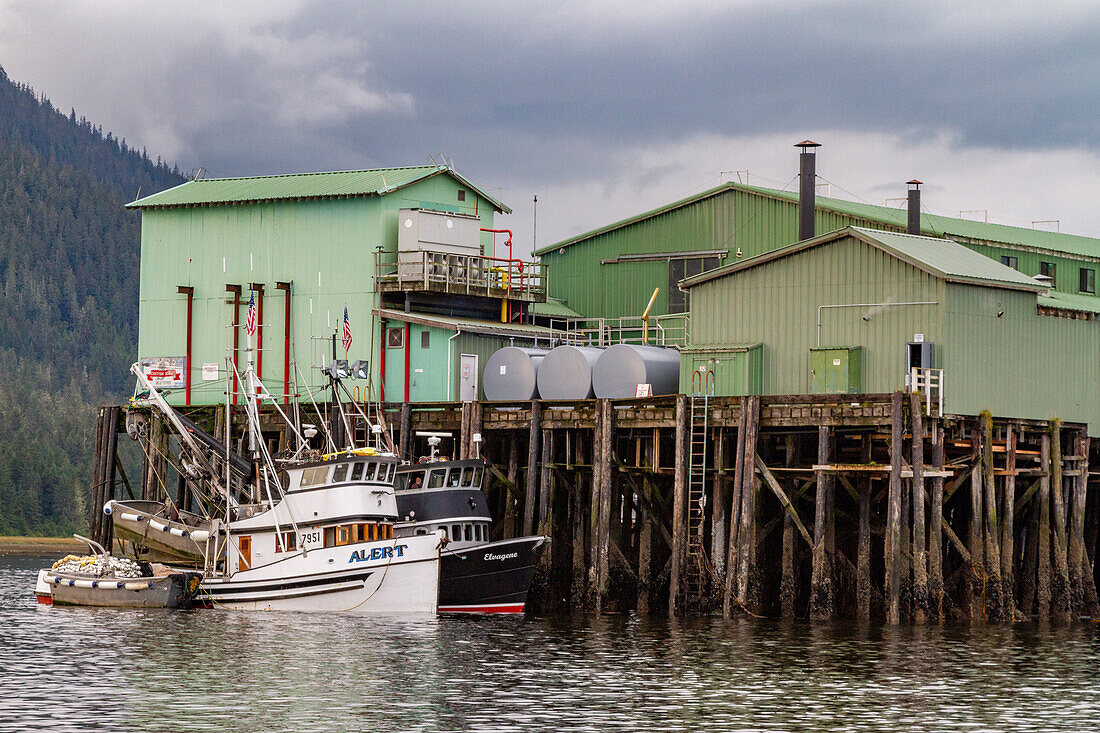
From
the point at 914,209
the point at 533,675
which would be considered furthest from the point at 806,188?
the point at 533,675

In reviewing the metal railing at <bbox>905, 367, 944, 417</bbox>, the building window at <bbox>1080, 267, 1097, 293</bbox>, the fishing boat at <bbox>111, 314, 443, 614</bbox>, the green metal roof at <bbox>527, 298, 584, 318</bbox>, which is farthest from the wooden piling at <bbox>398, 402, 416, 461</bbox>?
the building window at <bbox>1080, 267, 1097, 293</bbox>

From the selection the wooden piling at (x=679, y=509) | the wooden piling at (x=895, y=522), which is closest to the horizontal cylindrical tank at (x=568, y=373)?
the wooden piling at (x=679, y=509)

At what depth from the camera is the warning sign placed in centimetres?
7138

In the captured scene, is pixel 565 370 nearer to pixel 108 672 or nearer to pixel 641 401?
pixel 641 401

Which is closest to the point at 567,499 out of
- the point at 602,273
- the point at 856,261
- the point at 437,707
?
the point at 856,261

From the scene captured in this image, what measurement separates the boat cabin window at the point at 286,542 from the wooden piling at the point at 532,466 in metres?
8.17

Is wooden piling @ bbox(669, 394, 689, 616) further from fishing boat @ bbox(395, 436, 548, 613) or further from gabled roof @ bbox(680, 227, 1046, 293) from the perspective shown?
gabled roof @ bbox(680, 227, 1046, 293)

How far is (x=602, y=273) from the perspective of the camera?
79500 mm

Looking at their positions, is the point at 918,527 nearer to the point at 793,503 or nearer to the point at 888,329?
the point at 793,503

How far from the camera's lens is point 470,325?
219 feet

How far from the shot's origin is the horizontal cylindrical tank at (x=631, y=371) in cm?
5981

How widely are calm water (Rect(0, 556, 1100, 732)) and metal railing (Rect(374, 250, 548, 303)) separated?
17456 mm

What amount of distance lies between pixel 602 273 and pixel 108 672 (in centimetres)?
4217

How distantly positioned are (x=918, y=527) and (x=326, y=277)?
1164 inches
